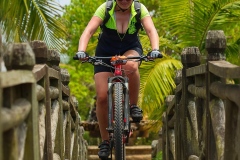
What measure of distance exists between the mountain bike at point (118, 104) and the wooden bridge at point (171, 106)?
1.80 feet

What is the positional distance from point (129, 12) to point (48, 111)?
162 cm

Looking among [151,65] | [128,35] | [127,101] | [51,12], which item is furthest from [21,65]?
[151,65]

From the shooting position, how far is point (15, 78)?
4129 millimetres

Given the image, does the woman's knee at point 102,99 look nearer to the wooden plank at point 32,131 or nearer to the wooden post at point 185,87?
the wooden post at point 185,87

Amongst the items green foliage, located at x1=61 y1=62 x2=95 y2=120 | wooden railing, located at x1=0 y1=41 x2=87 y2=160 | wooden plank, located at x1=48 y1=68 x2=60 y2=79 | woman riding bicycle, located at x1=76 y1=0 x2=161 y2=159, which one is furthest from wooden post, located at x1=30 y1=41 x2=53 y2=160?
green foliage, located at x1=61 y1=62 x2=95 y2=120

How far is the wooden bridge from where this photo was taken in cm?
420

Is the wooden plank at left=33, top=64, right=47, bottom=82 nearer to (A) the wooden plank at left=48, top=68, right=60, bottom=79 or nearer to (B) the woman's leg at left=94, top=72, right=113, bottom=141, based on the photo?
(A) the wooden plank at left=48, top=68, right=60, bottom=79

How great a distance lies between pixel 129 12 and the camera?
24.5ft

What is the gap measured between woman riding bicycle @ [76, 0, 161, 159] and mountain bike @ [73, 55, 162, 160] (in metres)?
0.24

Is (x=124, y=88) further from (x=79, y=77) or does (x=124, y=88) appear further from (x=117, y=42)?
(x=79, y=77)

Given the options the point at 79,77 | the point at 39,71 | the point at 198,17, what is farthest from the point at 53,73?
the point at 79,77

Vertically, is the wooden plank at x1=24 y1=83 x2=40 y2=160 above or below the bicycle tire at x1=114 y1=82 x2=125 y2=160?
above

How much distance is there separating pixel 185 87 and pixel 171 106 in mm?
1812

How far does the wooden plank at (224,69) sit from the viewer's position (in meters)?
4.66
